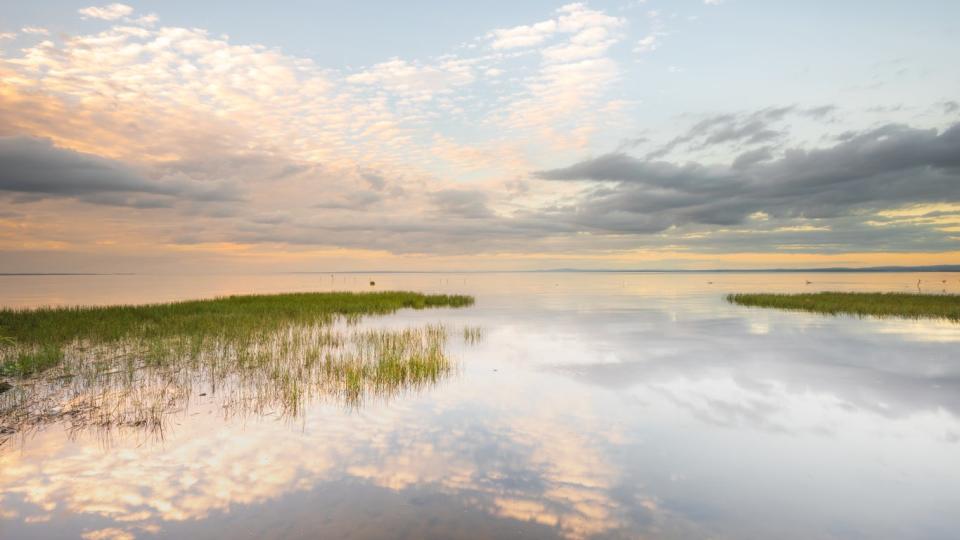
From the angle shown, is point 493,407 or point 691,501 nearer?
point 691,501

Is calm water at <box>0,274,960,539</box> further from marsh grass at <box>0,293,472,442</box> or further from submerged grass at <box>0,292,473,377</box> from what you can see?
submerged grass at <box>0,292,473,377</box>

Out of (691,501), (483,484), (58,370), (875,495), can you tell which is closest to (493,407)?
(483,484)

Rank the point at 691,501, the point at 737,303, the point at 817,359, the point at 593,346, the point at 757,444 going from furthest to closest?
the point at 737,303
the point at 593,346
the point at 817,359
the point at 757,444
the point at 691,501

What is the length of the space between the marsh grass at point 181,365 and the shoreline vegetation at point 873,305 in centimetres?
3743

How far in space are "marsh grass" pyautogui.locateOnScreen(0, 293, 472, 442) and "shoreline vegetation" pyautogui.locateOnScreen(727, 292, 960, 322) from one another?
37428mm

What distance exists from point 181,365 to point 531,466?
1454cm

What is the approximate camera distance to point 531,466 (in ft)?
31.7

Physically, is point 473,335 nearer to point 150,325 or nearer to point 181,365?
point 181,365

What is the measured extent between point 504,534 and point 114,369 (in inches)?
644

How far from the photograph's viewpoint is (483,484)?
28.8ft

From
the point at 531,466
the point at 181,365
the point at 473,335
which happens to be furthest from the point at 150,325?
the point at 531,466

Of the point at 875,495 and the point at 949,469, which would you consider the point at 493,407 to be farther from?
the point at 949,469

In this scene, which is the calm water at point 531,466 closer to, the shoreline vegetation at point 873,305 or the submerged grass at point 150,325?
the submerged grass at point 150,325

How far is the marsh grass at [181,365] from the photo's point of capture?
42.1ft
